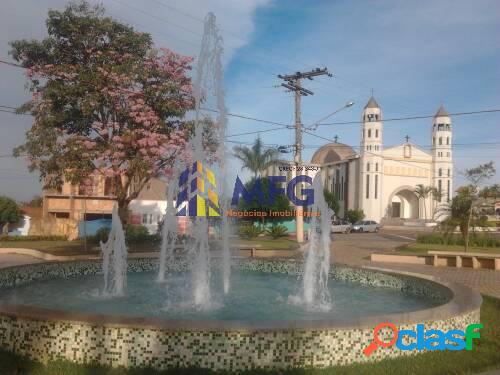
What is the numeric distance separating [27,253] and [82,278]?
8313 mm

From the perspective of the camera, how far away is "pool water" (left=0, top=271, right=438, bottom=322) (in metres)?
7.13

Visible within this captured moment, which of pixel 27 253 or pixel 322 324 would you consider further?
pixel 27 253

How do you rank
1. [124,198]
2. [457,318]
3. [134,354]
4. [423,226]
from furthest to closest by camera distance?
1. [423,226]
2. [124,198]
3. [457,318]
4. [134,354]

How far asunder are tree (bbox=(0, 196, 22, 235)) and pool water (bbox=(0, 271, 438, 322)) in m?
26.7

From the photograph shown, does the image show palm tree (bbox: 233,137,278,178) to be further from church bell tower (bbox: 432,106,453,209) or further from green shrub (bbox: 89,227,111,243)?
church bell tower (bbox: 432,106,453,209)

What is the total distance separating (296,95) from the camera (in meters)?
22.8

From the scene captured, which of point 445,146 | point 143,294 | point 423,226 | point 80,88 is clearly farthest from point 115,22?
point 445,146

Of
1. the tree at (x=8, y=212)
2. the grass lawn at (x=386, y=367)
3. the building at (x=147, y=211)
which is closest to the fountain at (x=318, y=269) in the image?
the grass lawn at (x=386, y=367)

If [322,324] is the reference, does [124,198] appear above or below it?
above

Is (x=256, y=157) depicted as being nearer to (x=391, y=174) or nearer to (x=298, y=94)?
(x=298, y=94)

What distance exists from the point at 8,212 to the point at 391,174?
42357mm

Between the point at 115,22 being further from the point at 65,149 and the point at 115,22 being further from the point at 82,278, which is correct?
the point at 82,278

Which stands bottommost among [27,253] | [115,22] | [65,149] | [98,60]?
[27,253]

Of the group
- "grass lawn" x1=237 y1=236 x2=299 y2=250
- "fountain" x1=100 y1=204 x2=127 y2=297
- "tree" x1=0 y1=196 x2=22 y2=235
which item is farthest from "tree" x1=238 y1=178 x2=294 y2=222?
"fountain" x1=100 y1=204 x2=127 y2=297
